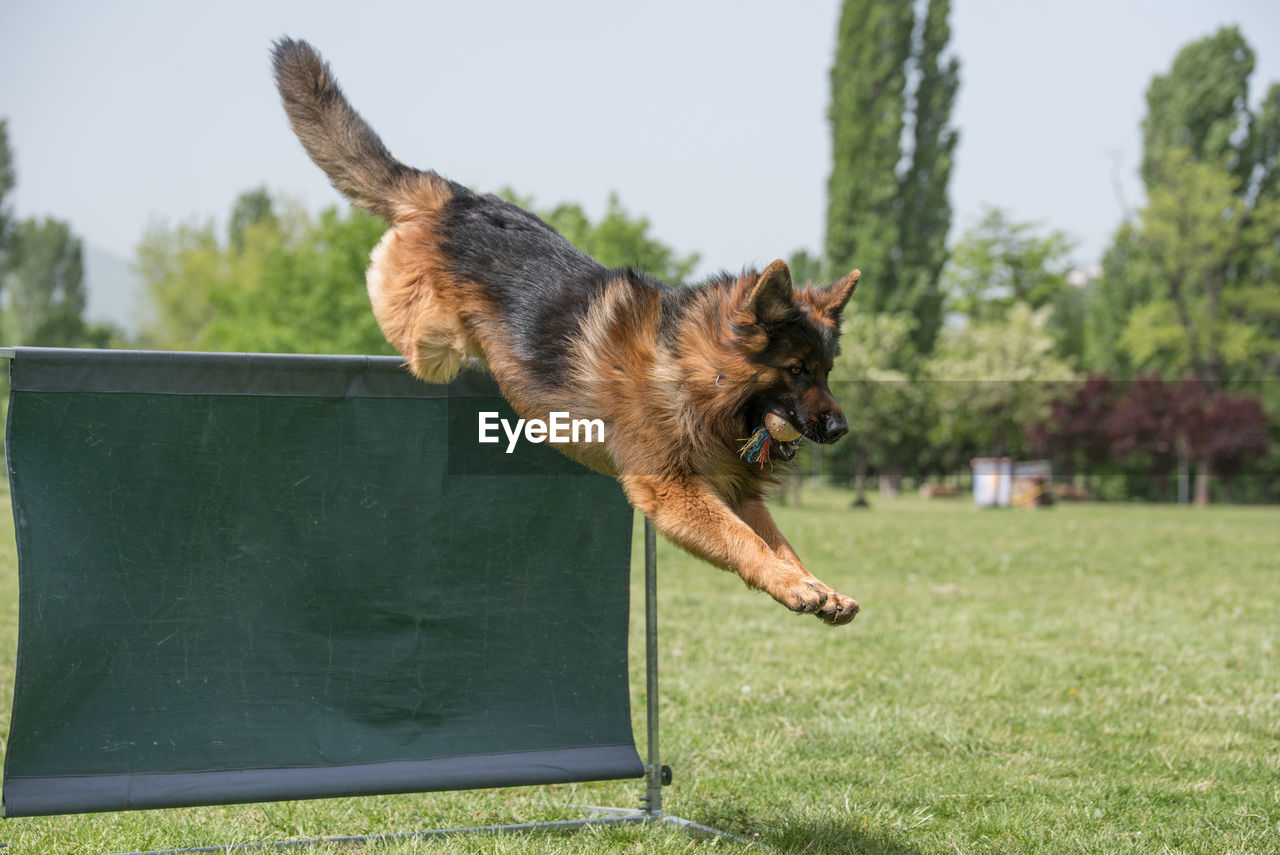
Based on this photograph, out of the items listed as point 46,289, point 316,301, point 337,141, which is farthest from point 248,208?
point 337,141

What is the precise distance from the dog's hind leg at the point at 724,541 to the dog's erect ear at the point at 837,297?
0.85 metres

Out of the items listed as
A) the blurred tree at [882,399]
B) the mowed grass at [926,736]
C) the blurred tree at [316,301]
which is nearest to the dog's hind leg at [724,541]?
the mowed grass at [926,736]

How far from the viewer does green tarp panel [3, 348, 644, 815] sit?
401cm

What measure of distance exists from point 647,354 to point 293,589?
177 centimetres

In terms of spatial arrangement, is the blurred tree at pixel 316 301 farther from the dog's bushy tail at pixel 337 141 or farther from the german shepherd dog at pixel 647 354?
the german shepherd dog at pixel 647 354

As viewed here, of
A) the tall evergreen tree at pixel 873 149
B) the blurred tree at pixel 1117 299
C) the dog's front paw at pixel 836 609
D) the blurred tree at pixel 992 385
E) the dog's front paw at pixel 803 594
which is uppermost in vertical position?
the tall evergreen tree at pixel 873 149

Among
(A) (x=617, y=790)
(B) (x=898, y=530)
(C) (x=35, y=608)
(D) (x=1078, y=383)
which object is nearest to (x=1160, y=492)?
(D) (x=1078, y=383)

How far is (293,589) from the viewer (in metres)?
4.36

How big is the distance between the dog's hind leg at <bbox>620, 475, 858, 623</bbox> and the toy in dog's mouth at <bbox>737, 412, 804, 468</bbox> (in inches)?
9.3

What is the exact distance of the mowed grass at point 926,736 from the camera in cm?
471

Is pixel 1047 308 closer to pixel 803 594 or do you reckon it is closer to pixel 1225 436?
pixel 1225 436

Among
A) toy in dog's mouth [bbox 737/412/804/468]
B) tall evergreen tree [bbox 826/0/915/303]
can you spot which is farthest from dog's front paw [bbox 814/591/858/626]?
tall evergreen tree [bbox 826/0/915/303]

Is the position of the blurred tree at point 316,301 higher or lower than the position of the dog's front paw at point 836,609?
higher

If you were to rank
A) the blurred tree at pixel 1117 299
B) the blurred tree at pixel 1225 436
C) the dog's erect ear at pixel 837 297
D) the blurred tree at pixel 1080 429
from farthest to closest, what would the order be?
the blurred tree at pixel 1117 299
the blurred tree at pixel 1080 429
the blurred tree at pixel 1225 436
the dog's erect ear at pixel 837 297
